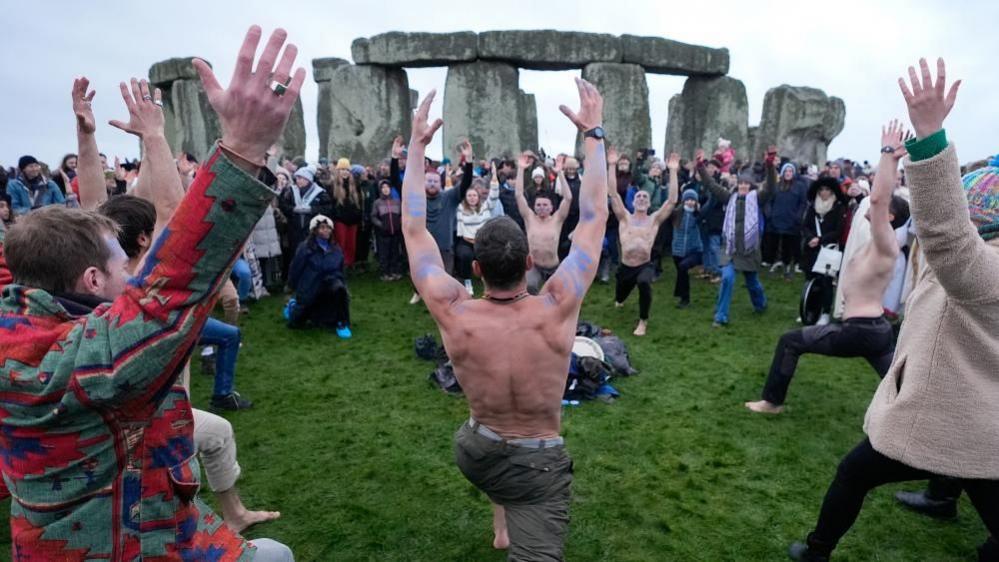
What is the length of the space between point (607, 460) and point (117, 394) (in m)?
3.78

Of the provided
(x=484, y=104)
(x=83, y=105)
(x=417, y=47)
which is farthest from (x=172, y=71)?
(x=83, y=105)

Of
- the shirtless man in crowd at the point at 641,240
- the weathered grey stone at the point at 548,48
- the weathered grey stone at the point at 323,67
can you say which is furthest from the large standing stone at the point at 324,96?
the shirtless man in crowd at the point at 641,240

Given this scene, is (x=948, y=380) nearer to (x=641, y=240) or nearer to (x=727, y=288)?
(x=641, y=240)

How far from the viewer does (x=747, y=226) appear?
311 inches

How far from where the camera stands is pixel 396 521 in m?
3.70

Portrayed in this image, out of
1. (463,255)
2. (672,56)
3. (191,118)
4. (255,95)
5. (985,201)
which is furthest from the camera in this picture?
(191,118)

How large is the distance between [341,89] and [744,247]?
1214 cm

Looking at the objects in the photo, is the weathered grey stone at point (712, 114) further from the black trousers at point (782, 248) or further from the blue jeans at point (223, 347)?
the blue jeans at point (223, 347)

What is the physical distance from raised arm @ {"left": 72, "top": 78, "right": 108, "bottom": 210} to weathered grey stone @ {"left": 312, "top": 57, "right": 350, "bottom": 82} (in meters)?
22.3

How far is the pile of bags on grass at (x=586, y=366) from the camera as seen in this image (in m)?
5.57

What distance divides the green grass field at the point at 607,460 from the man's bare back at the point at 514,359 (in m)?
0.08

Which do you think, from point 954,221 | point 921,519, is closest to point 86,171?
point 954,221

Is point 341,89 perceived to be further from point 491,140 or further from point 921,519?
point 921,519

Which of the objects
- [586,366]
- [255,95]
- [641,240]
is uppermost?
[255,95]
